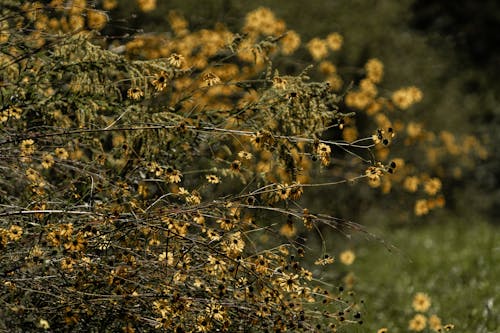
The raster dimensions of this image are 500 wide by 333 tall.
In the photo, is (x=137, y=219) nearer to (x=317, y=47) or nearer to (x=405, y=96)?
(x=317, y=47)

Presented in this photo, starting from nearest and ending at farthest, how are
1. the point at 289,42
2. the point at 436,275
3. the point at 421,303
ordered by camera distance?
the point at 421,303 < the point at 436,275 < the point at 289,42

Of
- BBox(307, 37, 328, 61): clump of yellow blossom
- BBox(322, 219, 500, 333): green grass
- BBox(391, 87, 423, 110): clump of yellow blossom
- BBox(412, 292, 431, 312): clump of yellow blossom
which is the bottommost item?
BBox(322, 219, 500, 333): green grass

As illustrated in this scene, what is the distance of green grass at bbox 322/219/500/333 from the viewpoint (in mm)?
4797

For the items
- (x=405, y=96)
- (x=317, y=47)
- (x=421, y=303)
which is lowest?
(x=421, y=303)

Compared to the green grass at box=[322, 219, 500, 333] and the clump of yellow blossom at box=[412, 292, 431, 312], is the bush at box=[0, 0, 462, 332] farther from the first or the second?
the clump of yellow blossom at box=[412, 292, 431, 312]

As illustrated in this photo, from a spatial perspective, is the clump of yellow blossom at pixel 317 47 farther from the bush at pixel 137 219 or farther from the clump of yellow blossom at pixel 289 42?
the bush at pixel 137 219

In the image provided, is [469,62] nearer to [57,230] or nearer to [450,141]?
[450,141]

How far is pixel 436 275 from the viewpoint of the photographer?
575 cm

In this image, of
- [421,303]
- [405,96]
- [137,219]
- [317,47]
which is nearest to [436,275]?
[421,303]

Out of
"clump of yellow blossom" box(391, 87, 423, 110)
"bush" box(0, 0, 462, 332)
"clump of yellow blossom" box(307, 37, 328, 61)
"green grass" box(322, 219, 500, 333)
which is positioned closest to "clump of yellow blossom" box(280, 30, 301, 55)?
"clump of yellow blossom" box(307, 37, 328, 61)

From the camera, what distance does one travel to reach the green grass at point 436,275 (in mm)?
4797

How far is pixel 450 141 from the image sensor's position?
7.71 m

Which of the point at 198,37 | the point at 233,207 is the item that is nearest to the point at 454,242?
the point at 198,37

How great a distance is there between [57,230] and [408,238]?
436 centimetres
